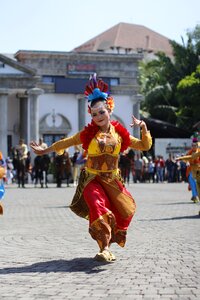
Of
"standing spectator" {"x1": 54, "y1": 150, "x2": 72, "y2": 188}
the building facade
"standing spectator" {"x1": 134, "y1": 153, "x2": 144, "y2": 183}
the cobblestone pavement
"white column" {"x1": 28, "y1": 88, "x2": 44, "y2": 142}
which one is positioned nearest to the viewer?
the cobblestone pavement

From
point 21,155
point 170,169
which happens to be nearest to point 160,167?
point 170,169

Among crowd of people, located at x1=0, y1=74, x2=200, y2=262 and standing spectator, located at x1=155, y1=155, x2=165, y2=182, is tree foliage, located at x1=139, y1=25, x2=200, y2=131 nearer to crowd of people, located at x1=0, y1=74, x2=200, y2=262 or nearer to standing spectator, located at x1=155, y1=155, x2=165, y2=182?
standing spectator, located at x1=155, y1=155, x2=165, y2=182

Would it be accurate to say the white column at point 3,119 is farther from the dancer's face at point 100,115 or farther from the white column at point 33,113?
the dancer's face at point 100,115

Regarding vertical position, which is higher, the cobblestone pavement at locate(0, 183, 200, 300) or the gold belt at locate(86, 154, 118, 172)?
the gold belt at locate(86, 154, 118, 172)

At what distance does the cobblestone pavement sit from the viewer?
6359 mm

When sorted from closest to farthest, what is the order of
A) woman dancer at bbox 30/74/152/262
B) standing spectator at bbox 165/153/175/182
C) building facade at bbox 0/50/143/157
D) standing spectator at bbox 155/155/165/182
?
woman dancer at bbox 30/74/152/262 → standing spectator at bbox 165/153/175/182 → standing spectator at bbox 155/155/165/182 → building facade at bbox 0/50/143/157

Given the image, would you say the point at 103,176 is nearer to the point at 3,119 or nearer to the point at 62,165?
the point at 62,165

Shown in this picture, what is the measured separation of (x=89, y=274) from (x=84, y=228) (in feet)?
17.4

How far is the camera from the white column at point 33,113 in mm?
49781

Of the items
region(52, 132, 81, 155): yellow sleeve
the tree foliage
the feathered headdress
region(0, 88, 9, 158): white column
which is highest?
the tree foliage

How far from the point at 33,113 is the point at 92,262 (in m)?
42.5

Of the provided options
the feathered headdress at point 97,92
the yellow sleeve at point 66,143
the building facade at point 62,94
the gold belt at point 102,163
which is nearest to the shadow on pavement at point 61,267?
the gold belt at point 102,163

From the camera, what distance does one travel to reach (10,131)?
53.2 metres

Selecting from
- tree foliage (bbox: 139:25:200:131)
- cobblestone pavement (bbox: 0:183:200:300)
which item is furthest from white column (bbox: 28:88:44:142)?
cobblestone pavement (bbox: 0:183:200:300)
